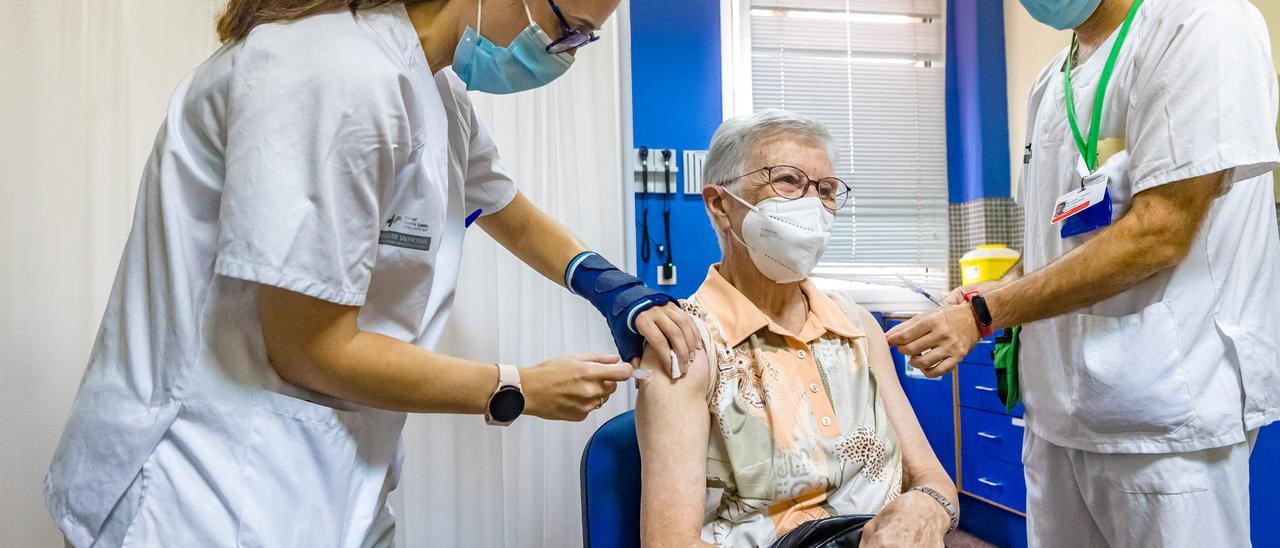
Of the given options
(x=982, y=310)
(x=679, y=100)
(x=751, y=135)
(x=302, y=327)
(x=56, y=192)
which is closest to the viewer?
(x=302, y=327)

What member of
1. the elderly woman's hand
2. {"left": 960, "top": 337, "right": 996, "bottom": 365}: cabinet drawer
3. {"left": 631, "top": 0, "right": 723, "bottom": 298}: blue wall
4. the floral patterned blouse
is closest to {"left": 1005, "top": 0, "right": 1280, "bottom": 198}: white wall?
{"left": 960, "top": 337, "right": 996, "bottom": 365}: cabinet drawer

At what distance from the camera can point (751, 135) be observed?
148 cm

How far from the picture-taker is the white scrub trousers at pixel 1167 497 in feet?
3.92

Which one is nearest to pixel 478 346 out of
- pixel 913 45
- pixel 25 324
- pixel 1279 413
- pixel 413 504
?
pixel 413 504

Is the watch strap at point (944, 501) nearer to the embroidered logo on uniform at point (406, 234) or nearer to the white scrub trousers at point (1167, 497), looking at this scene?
the white scrub trousers at point (1167, 497)

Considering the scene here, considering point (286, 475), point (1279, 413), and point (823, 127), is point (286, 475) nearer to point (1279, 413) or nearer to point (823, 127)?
point (823, 127)

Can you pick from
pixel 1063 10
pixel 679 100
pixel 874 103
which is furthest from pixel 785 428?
pixel 874 103

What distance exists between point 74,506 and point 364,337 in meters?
0.35

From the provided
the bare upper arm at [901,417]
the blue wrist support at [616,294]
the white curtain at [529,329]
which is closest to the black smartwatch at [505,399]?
the blue wrist support at [616,294]

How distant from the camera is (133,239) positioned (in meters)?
0.83

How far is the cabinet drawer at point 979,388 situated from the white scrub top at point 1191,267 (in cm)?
157

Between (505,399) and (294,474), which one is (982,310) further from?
(294,474)

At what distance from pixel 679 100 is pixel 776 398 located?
2.27 m

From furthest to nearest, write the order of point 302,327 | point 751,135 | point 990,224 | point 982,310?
point 990,224
point 751,135
point 982,310
point 302,327
